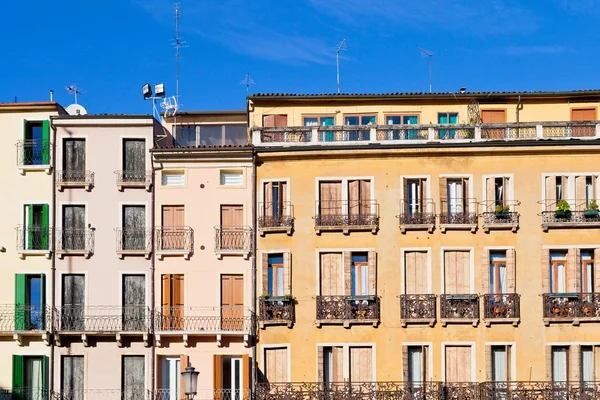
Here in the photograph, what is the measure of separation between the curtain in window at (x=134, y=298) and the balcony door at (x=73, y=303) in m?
1.65

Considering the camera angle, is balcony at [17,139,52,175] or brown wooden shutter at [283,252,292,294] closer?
brown wooden shutter at [283,252,292,294]

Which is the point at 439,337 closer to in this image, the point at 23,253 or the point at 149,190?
the point at 149,190

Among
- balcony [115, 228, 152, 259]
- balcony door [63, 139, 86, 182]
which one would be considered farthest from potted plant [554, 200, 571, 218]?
balcony door [63, 139, 86, 182]

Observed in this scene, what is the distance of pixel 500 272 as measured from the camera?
38.0 meters

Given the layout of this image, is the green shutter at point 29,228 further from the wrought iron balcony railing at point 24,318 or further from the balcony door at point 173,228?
the balcony door at point 173,228

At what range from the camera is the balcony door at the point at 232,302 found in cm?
3803

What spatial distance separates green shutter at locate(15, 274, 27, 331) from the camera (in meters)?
37.8

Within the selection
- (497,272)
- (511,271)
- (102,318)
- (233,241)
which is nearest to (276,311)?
(233,241)

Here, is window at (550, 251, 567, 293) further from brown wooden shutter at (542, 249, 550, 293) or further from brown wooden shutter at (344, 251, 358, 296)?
brown wooden shutter at (344, 251, 358, 296)

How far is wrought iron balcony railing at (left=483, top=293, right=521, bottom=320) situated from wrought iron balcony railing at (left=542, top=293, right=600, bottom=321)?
1.09m

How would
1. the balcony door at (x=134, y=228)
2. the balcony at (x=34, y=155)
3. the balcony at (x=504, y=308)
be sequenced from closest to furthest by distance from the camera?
the balcony at (x=504, y=308) < the balcony door at (x=134, y=228) < the balcony at (x=34, y=155)

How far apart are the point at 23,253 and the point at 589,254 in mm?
21977

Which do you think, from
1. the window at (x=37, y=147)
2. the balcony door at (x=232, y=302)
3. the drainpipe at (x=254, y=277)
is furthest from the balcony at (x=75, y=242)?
the drainpipe at (x=254, y=277)

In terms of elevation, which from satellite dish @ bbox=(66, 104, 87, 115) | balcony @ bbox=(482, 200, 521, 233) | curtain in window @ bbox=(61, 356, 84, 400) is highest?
satellite dish @ bbox=(66, 104, 87, 115)
